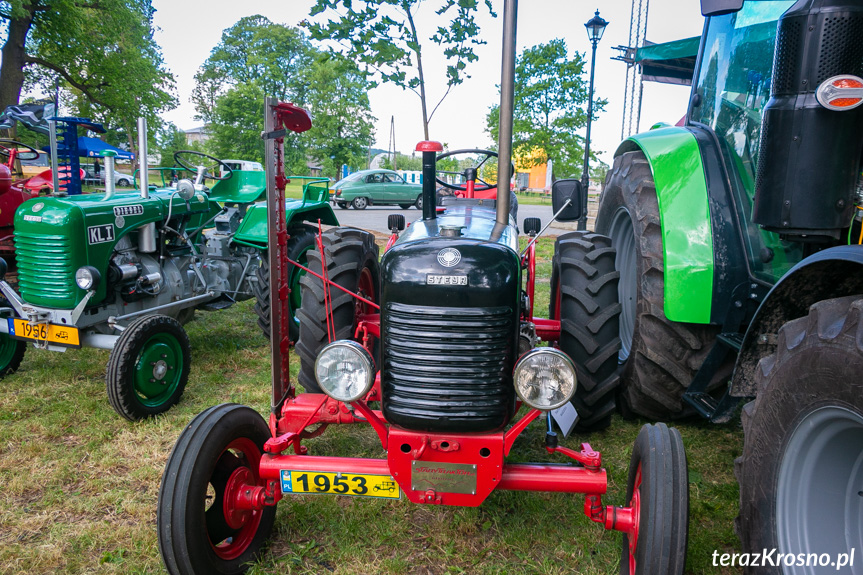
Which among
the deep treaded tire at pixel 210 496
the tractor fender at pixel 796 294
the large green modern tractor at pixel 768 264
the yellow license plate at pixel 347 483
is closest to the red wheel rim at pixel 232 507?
the deep treaded tire at pixel 210 496

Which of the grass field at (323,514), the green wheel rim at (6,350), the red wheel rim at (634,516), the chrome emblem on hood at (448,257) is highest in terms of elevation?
the chrome emblem on hood at (448,257)

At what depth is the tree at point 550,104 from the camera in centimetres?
1997

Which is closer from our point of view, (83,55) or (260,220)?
(260,220)

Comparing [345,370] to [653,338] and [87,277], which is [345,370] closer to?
[653,338]

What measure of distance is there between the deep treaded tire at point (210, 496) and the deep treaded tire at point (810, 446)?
1.75 meters

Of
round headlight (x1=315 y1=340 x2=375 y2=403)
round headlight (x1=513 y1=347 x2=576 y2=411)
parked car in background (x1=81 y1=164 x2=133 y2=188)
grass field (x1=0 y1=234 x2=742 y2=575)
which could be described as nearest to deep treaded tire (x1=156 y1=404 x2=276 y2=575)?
grass field (x1=0 y1=234 x2=742 y2=575)

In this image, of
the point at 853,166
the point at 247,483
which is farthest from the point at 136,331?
the point at 853,166

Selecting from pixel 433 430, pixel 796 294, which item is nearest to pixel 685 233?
pixel 796 294

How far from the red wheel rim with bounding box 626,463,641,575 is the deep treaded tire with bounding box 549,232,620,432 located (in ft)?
2.68

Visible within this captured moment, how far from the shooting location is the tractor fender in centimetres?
172

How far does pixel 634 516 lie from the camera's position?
2010mm

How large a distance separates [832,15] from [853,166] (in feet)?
1.57

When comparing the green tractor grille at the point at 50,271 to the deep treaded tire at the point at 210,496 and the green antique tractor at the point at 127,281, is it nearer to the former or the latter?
the green antique tractor at the point at 127,281

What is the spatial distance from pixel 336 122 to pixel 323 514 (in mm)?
31900
